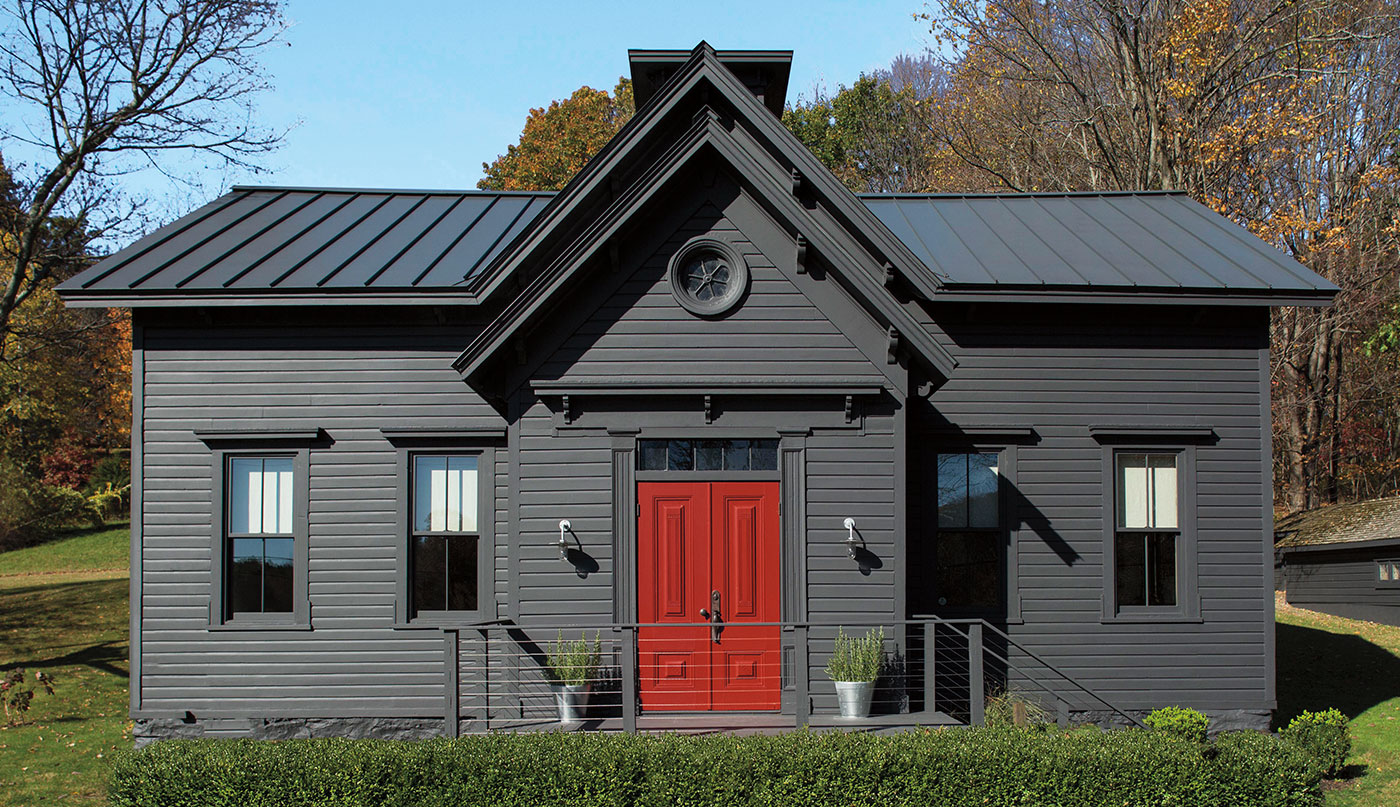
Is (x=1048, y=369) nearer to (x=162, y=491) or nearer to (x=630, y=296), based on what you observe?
(x=630, y=296)

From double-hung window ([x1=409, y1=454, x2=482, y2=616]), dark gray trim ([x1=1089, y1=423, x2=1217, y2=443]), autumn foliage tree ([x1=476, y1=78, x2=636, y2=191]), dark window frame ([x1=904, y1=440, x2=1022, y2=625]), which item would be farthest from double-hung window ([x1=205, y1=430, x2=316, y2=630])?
autumn foliage tree ([x1=476, y1=78, x2=636, y2=191])

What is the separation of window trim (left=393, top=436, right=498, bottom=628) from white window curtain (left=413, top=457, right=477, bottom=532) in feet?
0.26

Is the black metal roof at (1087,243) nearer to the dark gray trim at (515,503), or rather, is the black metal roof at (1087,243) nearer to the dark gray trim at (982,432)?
the dark gray trim at (982,432)

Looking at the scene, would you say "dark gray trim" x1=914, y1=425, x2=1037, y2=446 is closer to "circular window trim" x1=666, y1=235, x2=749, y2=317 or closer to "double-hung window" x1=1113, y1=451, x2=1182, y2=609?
"double-hung window" x1=1113, y1=451, x2=1182, y2=609

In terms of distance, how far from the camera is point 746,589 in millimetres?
11141

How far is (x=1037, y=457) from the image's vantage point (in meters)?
12.8

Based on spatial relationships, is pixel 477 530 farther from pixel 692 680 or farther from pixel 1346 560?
pixel 1346 560

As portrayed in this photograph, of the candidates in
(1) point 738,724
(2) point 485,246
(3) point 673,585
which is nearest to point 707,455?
(3) point 673,585

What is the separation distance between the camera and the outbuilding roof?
74.5 ft

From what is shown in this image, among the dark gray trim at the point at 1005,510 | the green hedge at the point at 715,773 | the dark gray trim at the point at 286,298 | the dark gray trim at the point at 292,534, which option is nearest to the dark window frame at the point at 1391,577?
the dark gray trim at the point at 1005,510

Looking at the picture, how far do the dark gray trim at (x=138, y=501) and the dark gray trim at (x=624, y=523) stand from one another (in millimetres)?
5689

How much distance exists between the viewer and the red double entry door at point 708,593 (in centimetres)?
1095

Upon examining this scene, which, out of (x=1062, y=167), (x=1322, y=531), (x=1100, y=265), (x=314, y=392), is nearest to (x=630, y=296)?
(x=314, y=392)

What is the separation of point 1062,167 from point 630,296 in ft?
73.4
